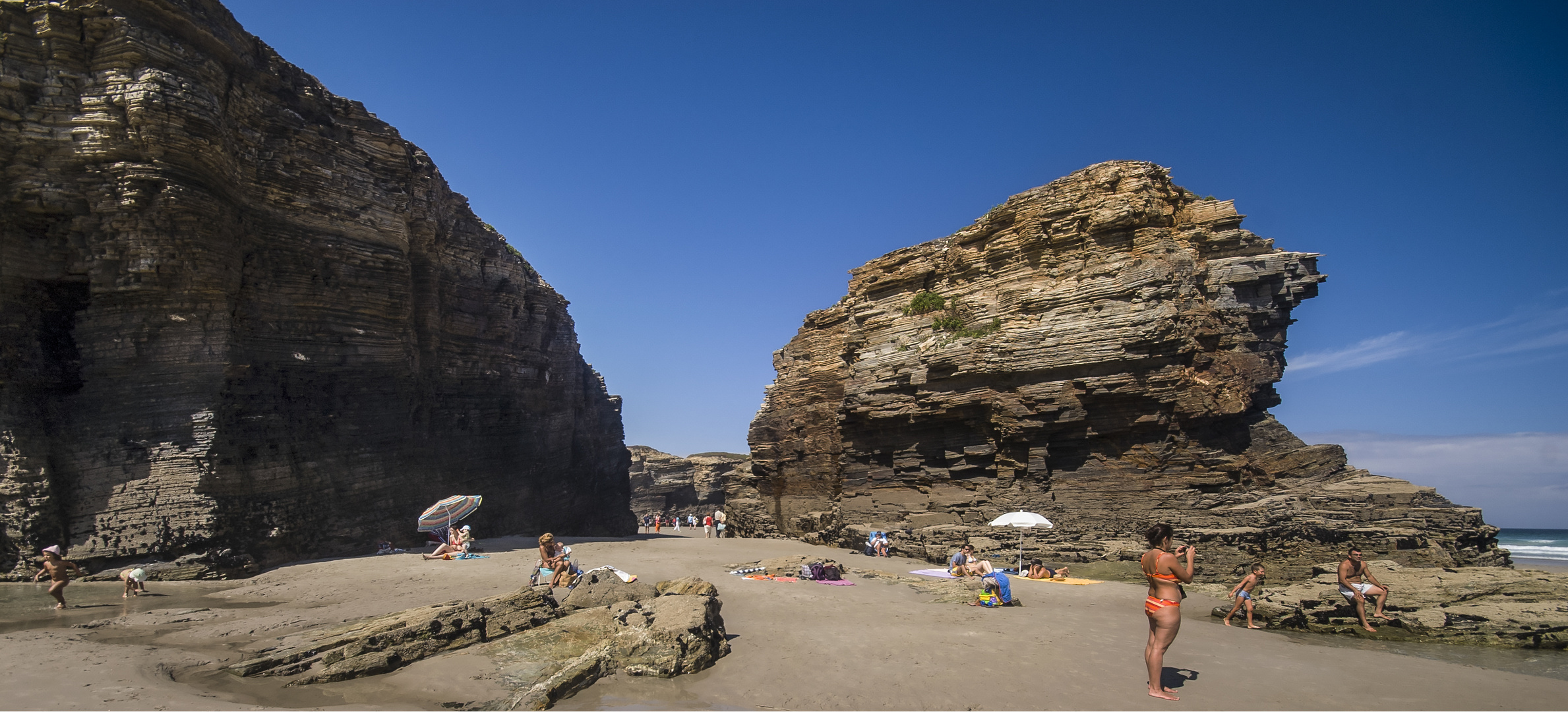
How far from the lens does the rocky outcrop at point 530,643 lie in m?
7.11

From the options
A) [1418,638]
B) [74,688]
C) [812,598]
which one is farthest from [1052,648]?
[74,688]

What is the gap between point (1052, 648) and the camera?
8562 millimetres

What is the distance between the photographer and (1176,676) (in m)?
7.39

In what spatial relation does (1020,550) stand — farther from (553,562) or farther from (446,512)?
(446,512)

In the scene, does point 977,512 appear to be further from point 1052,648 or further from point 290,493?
point 290,493

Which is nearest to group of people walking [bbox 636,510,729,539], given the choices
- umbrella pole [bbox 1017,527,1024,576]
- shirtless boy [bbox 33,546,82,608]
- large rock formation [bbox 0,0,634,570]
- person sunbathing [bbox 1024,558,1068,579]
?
large rock formation [bbox 0,0,634,570]

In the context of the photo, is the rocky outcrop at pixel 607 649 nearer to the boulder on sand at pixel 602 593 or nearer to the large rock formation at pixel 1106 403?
the boulder on sand at pixel 602 593

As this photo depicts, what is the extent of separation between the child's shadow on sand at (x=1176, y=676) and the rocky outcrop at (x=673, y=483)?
4647cm

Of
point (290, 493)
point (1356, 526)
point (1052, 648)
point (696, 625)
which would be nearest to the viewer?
point (696, 625)

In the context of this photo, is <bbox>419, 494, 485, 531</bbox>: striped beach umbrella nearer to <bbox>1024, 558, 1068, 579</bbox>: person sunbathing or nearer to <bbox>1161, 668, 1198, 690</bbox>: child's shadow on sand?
<bbox>1024, 558, 1068, 579</bbox>: person sunbathing

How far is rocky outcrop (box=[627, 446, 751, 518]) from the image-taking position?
179 feet

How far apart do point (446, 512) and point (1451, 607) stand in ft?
69.0

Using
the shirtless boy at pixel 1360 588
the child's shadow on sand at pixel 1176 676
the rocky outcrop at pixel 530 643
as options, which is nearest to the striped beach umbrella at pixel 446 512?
the rocky outcrop at pixel 530 643

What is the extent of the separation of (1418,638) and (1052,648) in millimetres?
5359
